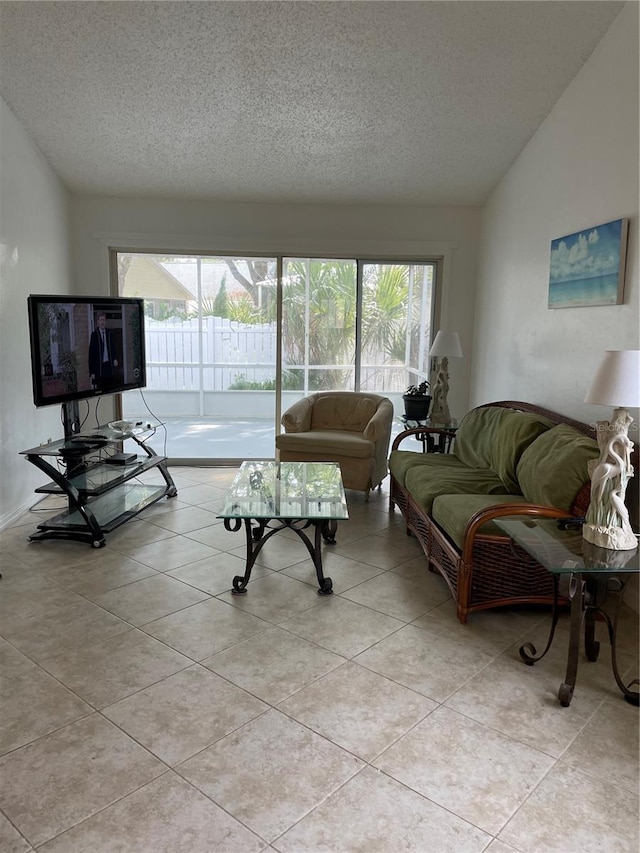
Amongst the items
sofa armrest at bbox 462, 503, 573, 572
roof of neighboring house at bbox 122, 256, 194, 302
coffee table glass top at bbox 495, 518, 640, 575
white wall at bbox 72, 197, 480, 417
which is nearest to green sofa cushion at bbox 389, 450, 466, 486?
sofa armrest at bbox 462, 503, 573, 572

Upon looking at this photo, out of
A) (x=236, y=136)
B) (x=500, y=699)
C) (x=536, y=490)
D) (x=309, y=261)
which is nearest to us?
(x=500, y=699)

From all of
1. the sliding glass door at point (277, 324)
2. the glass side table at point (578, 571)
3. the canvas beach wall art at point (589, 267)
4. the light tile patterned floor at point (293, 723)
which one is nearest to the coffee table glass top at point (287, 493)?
the light tile patterned floor at point (293, 723)

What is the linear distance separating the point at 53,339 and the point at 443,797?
335cm

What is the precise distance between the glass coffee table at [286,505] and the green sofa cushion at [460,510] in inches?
19.8

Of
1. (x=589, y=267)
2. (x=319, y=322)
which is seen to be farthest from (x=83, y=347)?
(x=589, y=267)

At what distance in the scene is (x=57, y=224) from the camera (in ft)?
16.5

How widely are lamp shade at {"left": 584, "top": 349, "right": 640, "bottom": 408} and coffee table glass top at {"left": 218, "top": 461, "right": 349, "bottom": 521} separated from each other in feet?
4.31

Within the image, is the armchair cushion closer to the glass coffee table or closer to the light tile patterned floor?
the glass coffee table

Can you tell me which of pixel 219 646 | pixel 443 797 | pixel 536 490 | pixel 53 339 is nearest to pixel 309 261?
pixel 53 339

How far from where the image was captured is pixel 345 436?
15.7 feet

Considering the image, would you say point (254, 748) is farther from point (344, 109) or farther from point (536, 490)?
point (344, 109)

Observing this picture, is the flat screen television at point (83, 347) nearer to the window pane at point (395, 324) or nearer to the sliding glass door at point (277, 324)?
the sliding glass door at point (277, 324)

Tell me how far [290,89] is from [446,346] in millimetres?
2202

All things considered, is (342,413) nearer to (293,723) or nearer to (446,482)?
(446,482)
